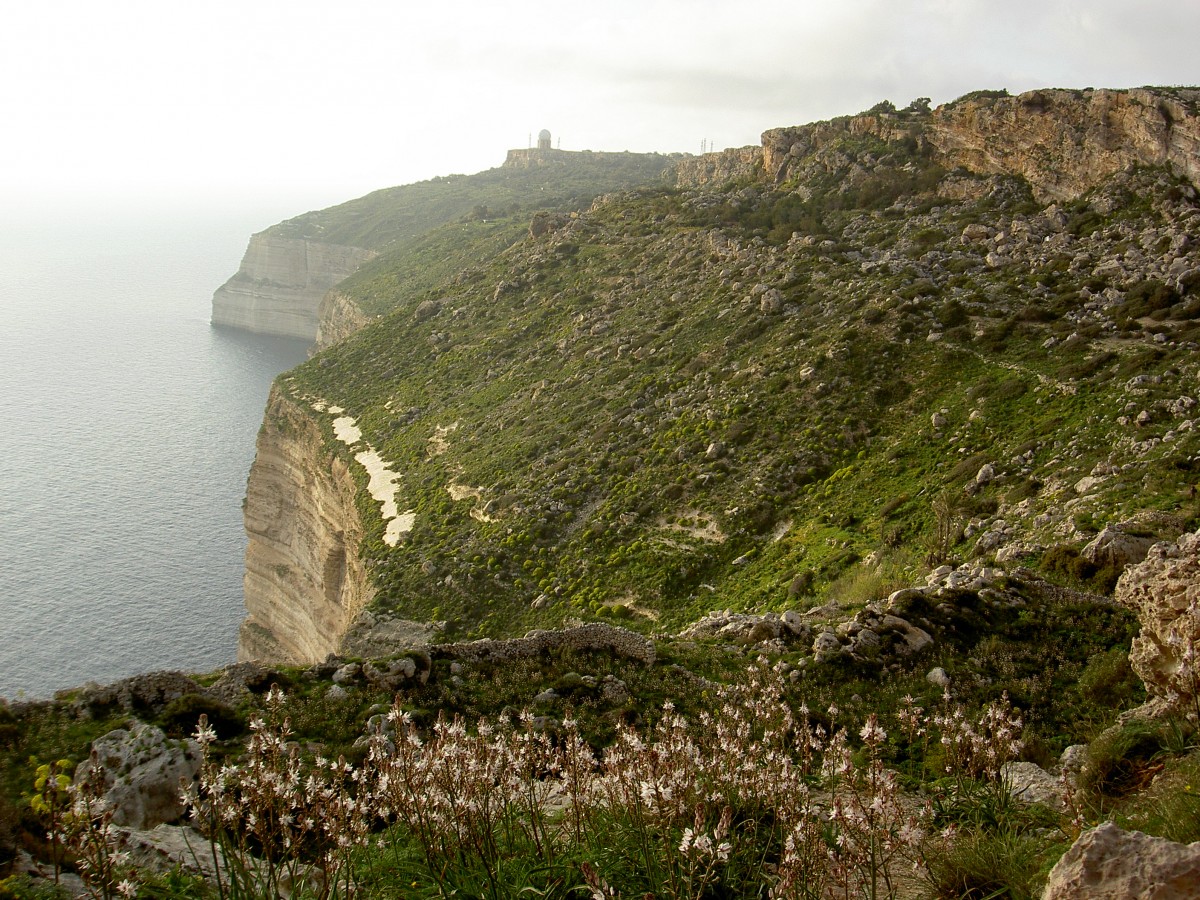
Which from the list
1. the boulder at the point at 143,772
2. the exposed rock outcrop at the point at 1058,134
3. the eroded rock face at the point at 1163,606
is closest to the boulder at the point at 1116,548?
the eroded rock face at the point at 1163,606

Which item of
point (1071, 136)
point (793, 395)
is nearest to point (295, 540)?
point (793, 395)

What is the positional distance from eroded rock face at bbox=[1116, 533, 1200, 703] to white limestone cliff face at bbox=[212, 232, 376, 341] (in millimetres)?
130436

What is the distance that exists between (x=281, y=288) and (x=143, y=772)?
134 meters

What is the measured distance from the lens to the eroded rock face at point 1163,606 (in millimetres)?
8812

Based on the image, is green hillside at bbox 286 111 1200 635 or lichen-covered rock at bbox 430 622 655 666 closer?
lichen-covered rock at bbox 430 622 655 666

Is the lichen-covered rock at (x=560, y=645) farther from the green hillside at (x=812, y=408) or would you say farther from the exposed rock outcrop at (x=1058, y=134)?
the exposed rock outcrop at (x=1058, y=134)

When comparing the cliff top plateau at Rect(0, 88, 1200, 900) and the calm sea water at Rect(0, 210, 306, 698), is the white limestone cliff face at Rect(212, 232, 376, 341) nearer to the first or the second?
the calm sea water at Rect(0, 210, 306, 698)

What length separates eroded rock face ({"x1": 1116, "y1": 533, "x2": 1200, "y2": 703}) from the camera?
28.9 ft

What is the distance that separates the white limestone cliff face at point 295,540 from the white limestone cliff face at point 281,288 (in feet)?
265

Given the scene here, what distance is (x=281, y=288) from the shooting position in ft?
433

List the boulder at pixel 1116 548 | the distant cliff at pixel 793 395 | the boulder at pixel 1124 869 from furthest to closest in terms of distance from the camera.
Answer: the distant cliff at pixel 793 395 → the boulder at pixel 1116 548 → the boulder at pixel 1124 869

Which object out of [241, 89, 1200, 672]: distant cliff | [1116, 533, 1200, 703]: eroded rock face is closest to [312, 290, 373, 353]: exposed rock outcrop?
[241, 89, 1200, 672]: distant cliff

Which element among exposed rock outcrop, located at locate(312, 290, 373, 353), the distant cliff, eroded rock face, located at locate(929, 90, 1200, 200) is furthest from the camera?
exposed rock outcrop, located at locate(312, 290, 373, 353)

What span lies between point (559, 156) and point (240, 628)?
413 ft
